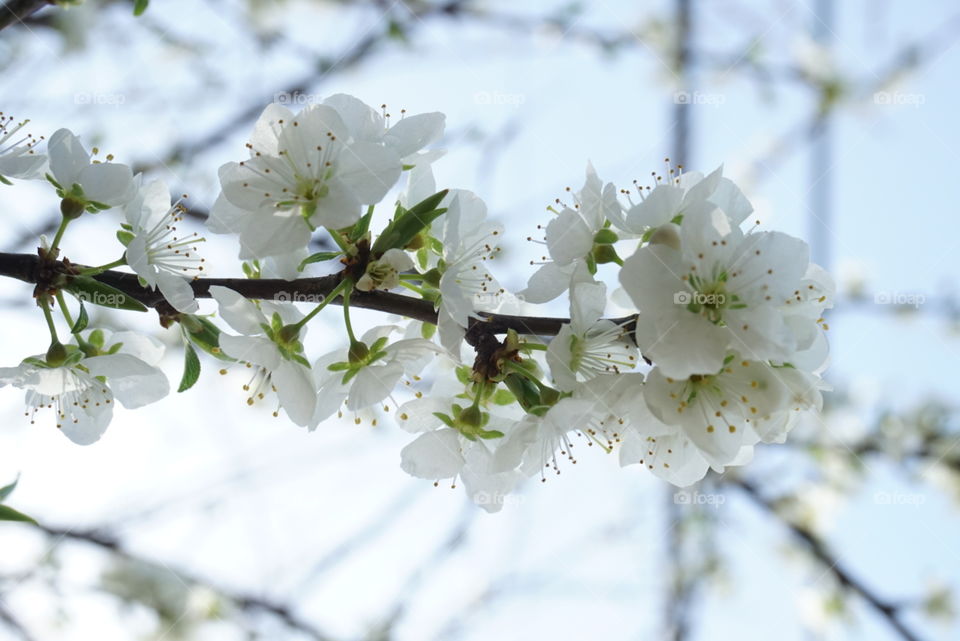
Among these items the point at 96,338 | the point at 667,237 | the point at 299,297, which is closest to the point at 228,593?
the point at 96,338

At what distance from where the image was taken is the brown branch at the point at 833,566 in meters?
2.69

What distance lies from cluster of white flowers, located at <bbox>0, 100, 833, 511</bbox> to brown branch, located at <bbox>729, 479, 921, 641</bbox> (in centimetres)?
210

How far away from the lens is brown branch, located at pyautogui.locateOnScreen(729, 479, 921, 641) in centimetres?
269

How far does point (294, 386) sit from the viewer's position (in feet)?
3.64

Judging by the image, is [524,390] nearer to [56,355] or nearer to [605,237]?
[605,237]

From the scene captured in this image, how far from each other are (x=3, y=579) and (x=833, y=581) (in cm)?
333

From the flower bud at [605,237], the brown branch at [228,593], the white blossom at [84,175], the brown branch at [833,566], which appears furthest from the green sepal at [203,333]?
the brown branch at [833,566]

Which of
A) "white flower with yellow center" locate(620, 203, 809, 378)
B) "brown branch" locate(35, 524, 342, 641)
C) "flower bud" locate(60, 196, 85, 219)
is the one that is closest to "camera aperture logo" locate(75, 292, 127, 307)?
"flower bud" locate(60, 196, 85, 219)

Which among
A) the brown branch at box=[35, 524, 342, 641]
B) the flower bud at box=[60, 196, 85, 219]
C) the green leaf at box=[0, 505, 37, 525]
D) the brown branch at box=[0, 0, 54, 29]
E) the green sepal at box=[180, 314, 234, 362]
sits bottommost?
the brown branch at box=[35, 524, 342, 641]

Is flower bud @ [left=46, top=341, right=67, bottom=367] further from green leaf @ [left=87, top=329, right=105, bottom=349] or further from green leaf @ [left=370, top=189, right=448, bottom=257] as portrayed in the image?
green leaf @ [left=370, top=189, right=448, bottom=257]

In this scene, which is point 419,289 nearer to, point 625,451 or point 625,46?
point 625,451

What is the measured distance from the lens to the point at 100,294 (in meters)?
1.01

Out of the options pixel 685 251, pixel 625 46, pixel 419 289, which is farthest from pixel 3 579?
→ pixel 625 46

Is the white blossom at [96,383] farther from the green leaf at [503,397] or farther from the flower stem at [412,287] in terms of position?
the green leaf at [503,397]
